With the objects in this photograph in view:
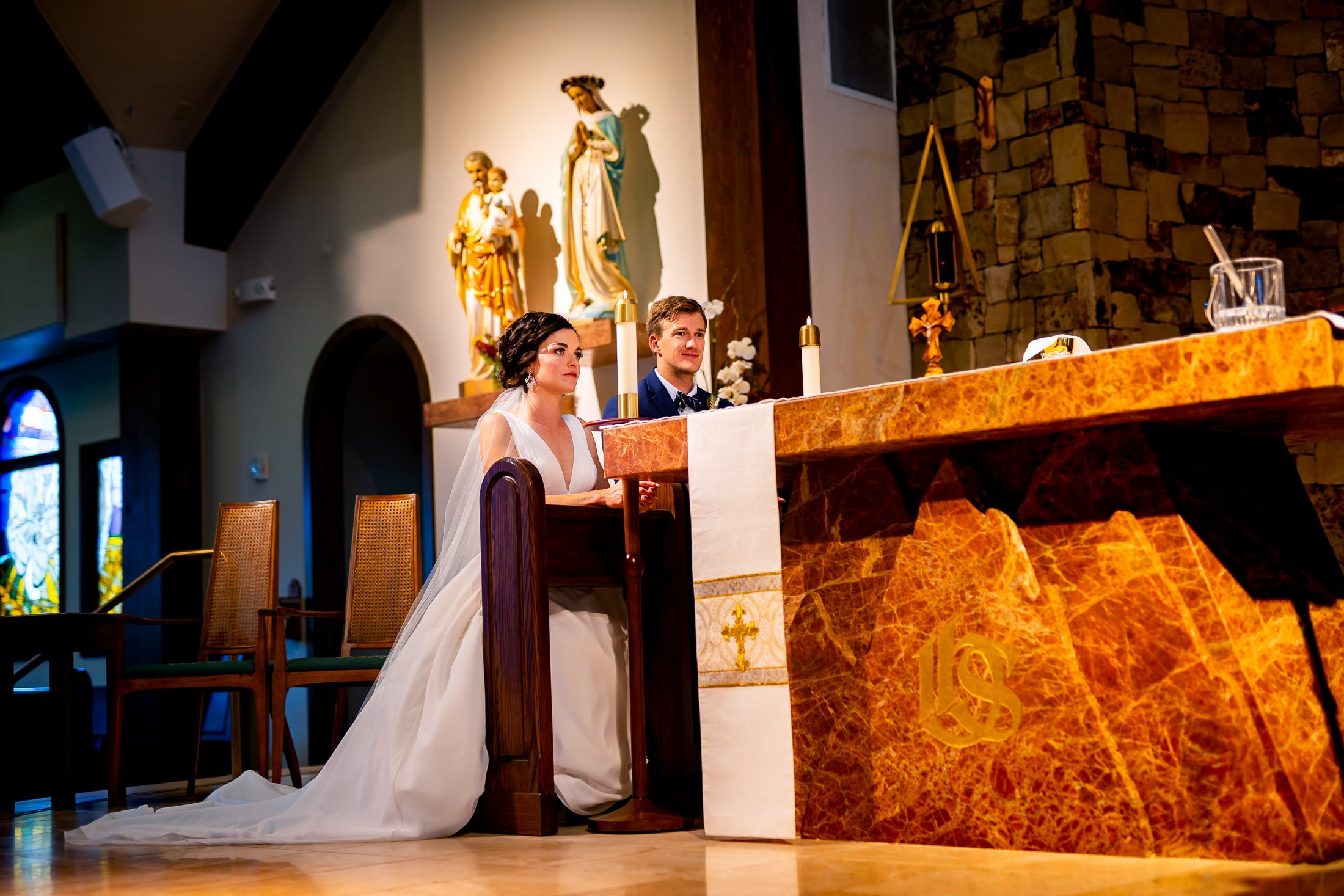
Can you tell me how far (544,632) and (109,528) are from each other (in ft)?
23.7

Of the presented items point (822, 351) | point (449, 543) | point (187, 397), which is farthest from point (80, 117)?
point (449, 543)

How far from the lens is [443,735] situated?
3.66m

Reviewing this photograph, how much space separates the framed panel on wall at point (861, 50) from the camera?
6.21 metres

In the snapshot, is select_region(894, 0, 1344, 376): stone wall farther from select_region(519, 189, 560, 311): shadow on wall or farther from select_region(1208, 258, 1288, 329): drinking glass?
select_region(1208, 258, 1288, 329): drinking glass

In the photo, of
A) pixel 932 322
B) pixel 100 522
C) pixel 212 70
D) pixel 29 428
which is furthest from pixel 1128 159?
pixel 29 428

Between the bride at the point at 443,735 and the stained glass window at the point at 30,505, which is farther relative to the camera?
the stained glass window at the point at 30,505

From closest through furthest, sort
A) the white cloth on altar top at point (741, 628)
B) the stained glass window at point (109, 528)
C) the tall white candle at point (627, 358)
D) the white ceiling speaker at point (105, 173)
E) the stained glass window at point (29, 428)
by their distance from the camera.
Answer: the white cloth on altar top at point (741, 628)
the tall white candle at point (627, 358)
the white ceiling speaker at point (105, 173)
the stained glass window at point (109, 528)
the stained glass window at point (29, 428)

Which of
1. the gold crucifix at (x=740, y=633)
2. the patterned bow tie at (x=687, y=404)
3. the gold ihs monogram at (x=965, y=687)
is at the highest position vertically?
the patterned bow tie at (x=687, y=404)

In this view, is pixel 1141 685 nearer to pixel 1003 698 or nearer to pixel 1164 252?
pixel 1003 698

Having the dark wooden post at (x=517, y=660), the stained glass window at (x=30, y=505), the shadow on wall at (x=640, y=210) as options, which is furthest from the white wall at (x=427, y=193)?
the dark wooden post at (x=517, y=660)

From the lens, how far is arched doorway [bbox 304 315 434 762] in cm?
766

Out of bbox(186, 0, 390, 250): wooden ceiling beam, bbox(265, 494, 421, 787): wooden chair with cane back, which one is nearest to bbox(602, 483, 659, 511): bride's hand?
bbox(265, 494, 421, 787): wooden chair with cane back

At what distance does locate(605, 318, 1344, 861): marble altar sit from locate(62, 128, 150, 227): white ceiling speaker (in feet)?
20.2

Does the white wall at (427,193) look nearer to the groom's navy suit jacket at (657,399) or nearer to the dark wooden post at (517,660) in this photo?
the groom's navy suit jacket at (657,399)
